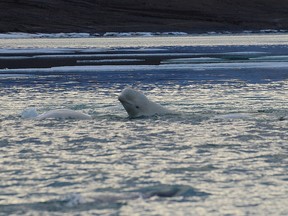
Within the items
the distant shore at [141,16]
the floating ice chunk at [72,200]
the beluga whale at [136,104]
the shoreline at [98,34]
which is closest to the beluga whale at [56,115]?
the beluga whale at [136,104]

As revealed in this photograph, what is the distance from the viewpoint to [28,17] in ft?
541

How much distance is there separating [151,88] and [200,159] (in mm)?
16304

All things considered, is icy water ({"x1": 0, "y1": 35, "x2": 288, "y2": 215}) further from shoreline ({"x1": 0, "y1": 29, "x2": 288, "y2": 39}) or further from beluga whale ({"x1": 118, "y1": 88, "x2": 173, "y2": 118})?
shoreline ({"x1": 0, "y1": 29, "x2": 288, "y2": 39})

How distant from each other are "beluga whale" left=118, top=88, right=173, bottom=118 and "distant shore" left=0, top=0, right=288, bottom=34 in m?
128

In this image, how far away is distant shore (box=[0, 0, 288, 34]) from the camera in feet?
525

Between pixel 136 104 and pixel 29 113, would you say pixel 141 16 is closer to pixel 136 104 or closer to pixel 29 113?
pixel 29 113

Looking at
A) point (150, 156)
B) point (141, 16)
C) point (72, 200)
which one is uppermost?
point (72, 200)

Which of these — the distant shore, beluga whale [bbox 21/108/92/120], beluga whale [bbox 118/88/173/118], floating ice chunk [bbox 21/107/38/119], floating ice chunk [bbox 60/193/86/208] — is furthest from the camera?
the distant shore

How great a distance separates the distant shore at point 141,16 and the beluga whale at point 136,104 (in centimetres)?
12797

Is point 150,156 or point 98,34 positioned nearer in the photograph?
point 150,156

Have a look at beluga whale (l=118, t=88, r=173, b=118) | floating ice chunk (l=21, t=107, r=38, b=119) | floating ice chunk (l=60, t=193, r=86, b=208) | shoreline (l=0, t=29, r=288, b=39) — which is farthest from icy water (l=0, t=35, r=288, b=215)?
shoreline (l=0, t=29, r=288, b=39)

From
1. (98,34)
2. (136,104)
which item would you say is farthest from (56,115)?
(98,34)

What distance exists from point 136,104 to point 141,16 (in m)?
153

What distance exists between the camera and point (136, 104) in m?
20.1
